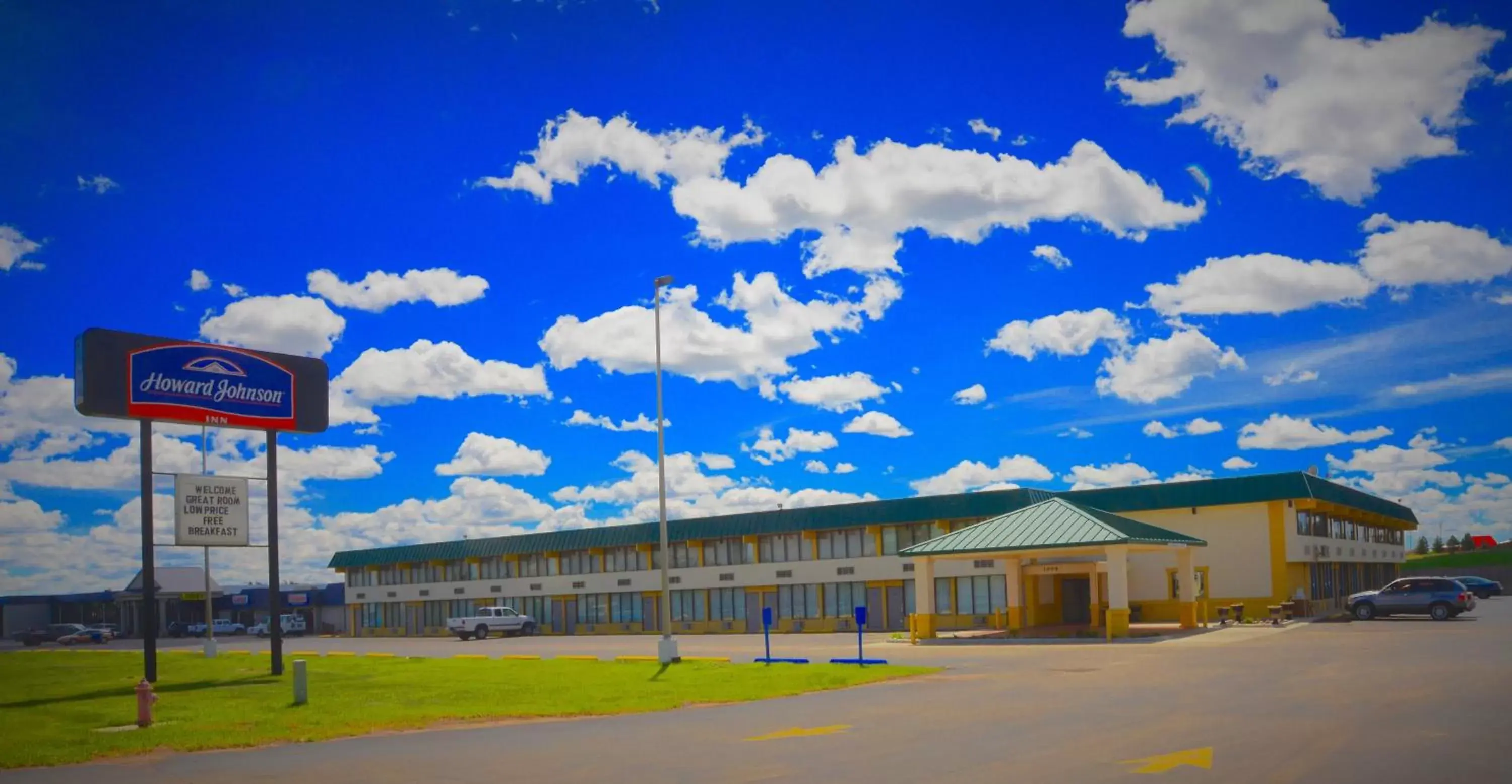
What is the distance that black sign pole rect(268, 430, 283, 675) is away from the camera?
115 feet

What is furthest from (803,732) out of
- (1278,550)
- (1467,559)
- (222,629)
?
(1467,559)

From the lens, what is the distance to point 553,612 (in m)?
76.1

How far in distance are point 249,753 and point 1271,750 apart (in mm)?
13444

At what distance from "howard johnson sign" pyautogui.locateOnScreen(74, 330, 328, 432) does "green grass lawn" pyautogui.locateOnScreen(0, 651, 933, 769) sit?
7.52m

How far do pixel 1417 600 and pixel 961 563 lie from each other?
18662 mm

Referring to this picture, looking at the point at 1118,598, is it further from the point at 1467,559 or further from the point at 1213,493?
the point at 1467,559

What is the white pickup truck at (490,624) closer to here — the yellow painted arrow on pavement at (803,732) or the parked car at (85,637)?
the parked car at (85,637)

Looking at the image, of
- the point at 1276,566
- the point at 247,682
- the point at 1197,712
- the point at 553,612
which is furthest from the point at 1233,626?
the point at 553,612

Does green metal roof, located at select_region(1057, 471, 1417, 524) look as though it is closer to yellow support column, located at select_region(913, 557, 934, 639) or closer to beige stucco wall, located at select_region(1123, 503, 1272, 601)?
beige stucco wall, located at select_region(1123, 503, 1272, 601)

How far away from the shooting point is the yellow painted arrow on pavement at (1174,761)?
481 inches

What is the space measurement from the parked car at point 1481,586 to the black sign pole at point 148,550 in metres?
72.3

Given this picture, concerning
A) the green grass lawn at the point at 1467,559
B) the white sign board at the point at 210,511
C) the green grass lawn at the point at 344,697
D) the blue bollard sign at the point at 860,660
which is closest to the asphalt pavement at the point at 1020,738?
the green grass lawn at the point at 344,697

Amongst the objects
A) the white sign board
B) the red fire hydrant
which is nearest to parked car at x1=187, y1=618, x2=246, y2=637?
the white sign board

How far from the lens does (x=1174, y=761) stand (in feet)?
41.6
